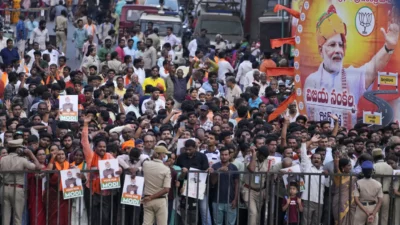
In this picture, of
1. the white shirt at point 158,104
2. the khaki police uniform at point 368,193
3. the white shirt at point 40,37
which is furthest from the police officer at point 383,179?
the white shirt at point 40,37

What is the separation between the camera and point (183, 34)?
118ft

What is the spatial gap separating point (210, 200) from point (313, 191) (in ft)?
4.64

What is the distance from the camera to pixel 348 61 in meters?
22.4

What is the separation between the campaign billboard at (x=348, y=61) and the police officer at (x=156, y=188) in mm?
6344

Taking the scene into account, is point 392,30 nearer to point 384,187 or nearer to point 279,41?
point 279,41

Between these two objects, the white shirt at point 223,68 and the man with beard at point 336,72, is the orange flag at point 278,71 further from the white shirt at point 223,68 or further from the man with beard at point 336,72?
the white shirt at point 223,68

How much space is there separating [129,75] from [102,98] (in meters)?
2.71

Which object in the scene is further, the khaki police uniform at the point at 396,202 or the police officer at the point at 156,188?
the khaki police uniform at the point at 396,202

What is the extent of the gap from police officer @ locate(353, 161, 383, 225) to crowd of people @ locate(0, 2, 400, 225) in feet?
0.04

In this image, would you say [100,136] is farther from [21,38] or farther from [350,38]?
[21,38]

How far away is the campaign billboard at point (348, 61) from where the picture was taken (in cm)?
2152

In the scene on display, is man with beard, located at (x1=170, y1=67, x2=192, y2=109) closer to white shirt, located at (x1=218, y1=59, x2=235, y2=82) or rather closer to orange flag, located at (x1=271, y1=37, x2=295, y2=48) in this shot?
orange flag, located at (x1=271, y1=37, x2=295, y2=48)

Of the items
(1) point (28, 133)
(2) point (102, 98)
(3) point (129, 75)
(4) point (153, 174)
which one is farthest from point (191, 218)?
(3) point (129, 75)

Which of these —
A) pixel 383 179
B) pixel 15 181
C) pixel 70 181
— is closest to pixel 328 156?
pixel 383 179
